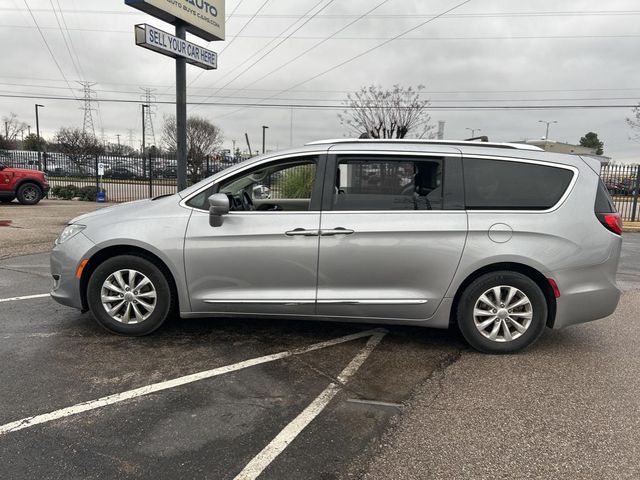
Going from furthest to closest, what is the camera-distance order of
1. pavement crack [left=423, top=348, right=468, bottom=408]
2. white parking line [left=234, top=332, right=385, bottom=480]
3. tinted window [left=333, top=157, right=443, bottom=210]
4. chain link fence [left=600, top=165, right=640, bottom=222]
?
chain link fence [left=600, top=165, right=640, bottom=222], tinted window [left=333, top=157, right=443, bottom=210], pavement crack [left=423, top=348, right=468, bottom=408], white parking line [left=234, top=332, right=385, bottom=480]

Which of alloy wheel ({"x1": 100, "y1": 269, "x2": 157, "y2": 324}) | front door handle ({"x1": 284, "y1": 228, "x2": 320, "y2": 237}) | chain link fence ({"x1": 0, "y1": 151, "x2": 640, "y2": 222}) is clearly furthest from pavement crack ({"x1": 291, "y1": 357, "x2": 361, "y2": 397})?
chain link fence ({"x1": 0, "y1": 151, "x2": 640, "y2": 222})

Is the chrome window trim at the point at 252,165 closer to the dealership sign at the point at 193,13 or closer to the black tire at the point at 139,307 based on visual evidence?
the black tire at the point at 139,307

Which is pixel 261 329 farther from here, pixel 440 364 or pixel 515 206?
pixel 515 206

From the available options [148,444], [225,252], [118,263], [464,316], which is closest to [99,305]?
[118,263]

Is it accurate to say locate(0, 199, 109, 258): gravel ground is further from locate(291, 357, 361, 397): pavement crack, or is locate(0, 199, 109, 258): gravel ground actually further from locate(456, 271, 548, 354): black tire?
locate(456, 271, 548, 354): black tire

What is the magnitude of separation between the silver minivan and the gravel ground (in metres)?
5.77

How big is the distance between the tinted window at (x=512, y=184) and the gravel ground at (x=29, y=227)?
8085mm

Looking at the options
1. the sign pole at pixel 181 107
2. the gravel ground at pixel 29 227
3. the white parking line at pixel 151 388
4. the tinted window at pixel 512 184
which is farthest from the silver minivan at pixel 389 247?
the sign pole at pixel 181 107

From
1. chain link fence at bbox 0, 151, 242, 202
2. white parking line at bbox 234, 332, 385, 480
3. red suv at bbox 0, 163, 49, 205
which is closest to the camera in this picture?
white parking line at bbox 234, 332, 385, 480

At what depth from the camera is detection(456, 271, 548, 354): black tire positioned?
413 centimetres

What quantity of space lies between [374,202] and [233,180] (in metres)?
1.31

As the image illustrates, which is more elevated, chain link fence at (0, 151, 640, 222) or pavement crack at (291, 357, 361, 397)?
chain link fence at (0, 151, 640, 222)

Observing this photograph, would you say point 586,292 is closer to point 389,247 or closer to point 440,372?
point 440,372

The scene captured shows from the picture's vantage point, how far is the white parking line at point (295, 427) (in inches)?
102
